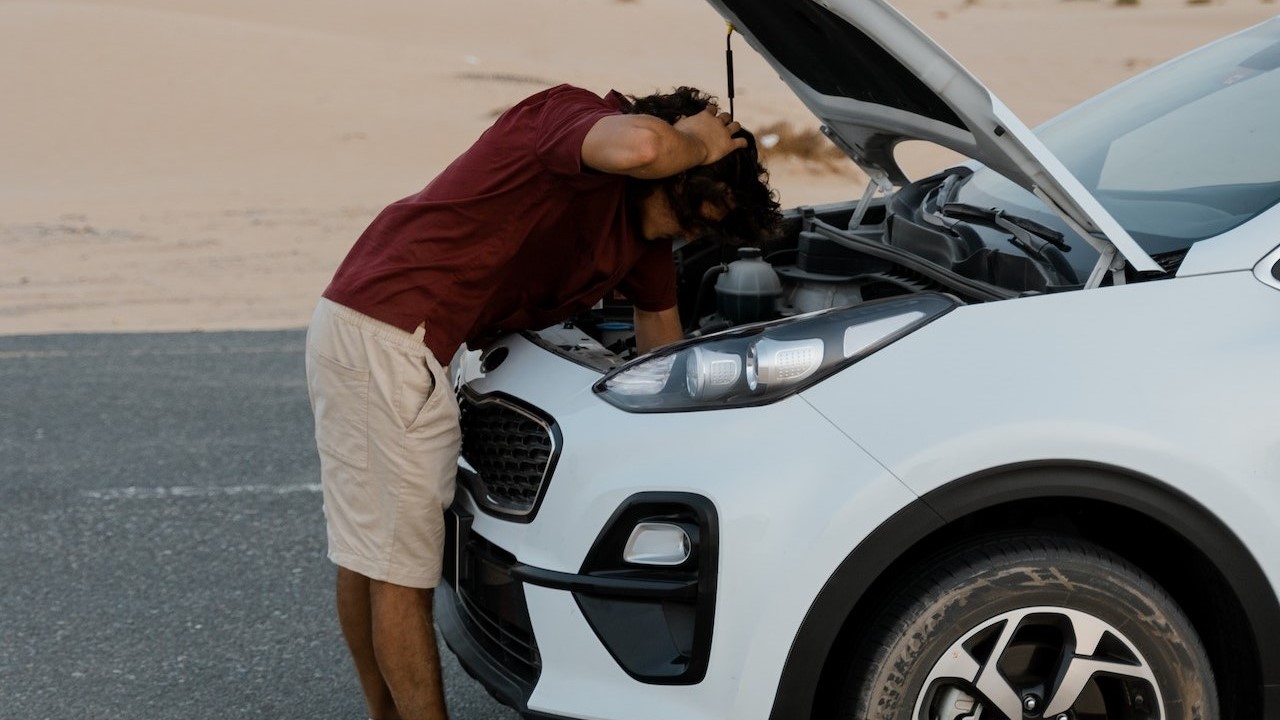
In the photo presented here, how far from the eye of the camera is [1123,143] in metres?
3.51

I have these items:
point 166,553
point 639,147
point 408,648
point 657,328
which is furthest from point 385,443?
point 166,553

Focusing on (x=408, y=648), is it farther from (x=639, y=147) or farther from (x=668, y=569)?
(x=639, y=147)

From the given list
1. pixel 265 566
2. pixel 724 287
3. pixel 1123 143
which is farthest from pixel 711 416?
pixel 265 566

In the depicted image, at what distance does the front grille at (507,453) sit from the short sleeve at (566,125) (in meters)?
0.51

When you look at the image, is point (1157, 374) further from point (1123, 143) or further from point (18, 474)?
point (18, 474)

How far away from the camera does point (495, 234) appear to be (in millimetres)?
3018

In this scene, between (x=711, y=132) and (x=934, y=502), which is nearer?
(x=934, y=502)

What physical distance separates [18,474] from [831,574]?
4.23 meters

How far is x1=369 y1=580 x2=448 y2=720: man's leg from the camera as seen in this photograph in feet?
10.2

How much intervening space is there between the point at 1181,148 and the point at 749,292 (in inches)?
43.6

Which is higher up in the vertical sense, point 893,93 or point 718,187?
point 893,93

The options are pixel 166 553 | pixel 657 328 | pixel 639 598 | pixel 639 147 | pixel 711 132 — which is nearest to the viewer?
pixel 639 598

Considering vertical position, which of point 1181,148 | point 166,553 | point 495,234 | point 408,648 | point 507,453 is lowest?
point 166,553

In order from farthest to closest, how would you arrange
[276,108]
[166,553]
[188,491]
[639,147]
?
1. [276,108]
2. [188,491]
3. [166,553]
4. [639,147]
